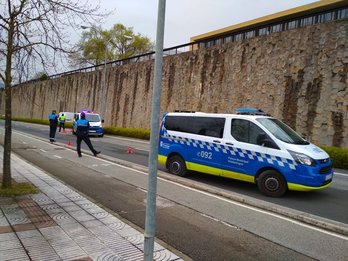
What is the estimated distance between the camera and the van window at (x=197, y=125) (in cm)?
899

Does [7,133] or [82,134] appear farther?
[82,134]

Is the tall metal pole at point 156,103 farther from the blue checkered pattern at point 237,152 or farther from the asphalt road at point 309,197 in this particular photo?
the blue checkered pattern at point 237,152

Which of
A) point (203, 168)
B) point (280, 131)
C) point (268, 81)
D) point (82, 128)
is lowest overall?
point (203, 168)

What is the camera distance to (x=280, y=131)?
8141 mm

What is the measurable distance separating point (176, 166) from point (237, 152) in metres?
2.31

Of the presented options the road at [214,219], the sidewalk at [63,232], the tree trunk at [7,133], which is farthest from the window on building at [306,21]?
the tree trunk at [7,133]

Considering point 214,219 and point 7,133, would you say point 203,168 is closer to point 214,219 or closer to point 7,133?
point 214,219

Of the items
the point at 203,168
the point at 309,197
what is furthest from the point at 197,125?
the point at 309,197

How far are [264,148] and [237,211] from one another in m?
2.04

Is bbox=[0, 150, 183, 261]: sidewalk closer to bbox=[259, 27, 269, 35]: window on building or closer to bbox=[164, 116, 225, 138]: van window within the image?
bbox=[164, 116, 225, 138]: van window

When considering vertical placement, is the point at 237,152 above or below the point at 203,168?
above

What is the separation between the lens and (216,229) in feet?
17.6

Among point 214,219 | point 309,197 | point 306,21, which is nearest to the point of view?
point 214,219

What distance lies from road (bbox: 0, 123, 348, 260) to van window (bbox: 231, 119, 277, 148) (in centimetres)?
125
